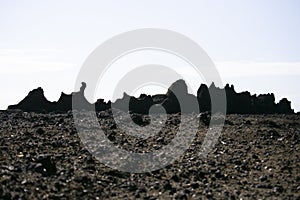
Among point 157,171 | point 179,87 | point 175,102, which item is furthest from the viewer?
point 179,87

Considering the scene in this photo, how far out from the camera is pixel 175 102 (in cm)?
3812

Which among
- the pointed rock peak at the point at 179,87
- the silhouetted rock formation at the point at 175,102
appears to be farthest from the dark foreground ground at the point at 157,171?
the pointed rock peak at the point at 179,87

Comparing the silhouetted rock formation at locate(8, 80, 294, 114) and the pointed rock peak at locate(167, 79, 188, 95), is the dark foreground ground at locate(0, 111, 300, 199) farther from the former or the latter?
the pointed rock peak at locate(167, 79, 188, 95)

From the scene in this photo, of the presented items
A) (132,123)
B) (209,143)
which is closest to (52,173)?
(209,143)

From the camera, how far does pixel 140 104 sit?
38.4 metres

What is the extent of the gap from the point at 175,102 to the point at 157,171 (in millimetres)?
18744

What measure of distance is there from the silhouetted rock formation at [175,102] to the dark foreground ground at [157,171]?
35.7ft

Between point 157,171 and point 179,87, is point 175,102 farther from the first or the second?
point 157,171

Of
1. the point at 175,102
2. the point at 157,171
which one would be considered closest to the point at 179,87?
the point at 175,102

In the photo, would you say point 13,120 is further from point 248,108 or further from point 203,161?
point 248,108

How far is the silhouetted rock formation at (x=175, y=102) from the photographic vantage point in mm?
38094

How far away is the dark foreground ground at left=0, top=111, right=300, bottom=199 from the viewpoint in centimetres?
1652

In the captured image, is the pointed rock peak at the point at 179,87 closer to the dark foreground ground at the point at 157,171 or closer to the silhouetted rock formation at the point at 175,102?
the silhouetted rock formation at the point at 175,102

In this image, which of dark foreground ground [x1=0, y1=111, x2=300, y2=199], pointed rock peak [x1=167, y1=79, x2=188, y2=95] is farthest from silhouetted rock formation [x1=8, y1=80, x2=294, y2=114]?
dark foreground ground [x1=0, y1=111, x2=300, y2=199]
